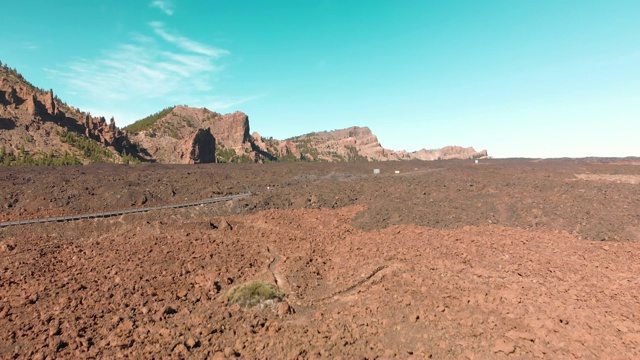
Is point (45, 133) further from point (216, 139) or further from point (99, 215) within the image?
point (216, 139)

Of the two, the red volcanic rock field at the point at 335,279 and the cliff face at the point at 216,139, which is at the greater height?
the cliff face at the point at 216,139

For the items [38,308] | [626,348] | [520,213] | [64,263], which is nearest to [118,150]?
[64,263]

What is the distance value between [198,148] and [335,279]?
263 feet

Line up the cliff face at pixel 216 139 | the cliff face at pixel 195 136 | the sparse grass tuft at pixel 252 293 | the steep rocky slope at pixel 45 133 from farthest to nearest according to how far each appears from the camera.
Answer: the cliff face at pixel 216 139, the cliff face at pixel 195 136, the steep rocky slope at pixel 45 133, the sparse grass tuft at pixel 252 293

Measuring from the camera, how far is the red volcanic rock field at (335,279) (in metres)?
10.9

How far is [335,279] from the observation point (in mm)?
16391

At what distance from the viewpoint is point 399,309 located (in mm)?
12945

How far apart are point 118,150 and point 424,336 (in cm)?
9186

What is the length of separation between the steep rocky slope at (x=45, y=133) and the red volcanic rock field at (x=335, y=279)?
3958 centimetres

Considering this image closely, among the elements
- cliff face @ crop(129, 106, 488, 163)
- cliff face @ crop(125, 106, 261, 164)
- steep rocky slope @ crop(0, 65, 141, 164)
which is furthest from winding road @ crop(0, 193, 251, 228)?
cliff face @ crop(129, 106, 488, 163)

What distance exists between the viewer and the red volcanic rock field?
10.9m

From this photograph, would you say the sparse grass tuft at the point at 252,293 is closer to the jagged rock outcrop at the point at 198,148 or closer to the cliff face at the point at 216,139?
the jagged rock outcrop at the point at 198,148

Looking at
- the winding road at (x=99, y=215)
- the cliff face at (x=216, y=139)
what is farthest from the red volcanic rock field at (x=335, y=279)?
the cliff face at (x=216, y=139)

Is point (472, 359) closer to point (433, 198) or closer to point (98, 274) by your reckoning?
point (98, 274)
